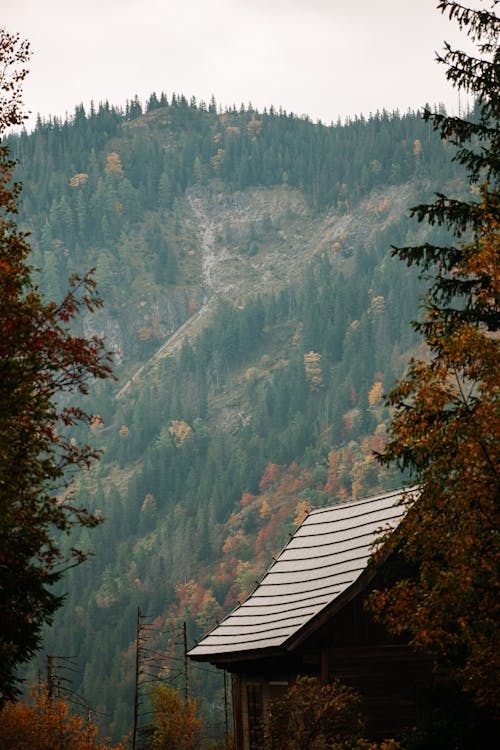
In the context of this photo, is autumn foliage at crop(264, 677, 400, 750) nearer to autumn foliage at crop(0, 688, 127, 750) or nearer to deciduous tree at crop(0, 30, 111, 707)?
deciduous tree at crop(0, 30, 111, 707)

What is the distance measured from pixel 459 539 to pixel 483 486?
74 cm

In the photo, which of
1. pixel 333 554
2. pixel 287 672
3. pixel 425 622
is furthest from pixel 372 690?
pixel 425 622

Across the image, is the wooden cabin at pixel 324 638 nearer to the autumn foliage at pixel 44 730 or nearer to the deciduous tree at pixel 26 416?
the deciduous tree at pixel 26 416

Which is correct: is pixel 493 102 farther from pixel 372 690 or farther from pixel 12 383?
pixel 372 690

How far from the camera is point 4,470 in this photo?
13992mm

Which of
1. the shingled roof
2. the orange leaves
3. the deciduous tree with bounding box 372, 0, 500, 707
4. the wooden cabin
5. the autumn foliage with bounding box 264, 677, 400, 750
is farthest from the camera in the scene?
the orange leaves

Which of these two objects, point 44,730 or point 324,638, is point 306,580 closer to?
point 324,638

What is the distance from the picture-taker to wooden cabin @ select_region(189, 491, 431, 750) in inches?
874

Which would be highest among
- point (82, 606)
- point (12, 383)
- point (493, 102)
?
point (493, 102)

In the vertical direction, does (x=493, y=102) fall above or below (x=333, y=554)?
above

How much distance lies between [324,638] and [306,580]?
3229 millimetres

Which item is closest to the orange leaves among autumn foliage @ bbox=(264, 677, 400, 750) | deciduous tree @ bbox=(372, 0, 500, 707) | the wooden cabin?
the wooden cabin

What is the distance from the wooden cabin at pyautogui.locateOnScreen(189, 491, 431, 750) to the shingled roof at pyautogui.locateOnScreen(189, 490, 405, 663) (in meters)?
0.03

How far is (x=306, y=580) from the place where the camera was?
25.5 m
